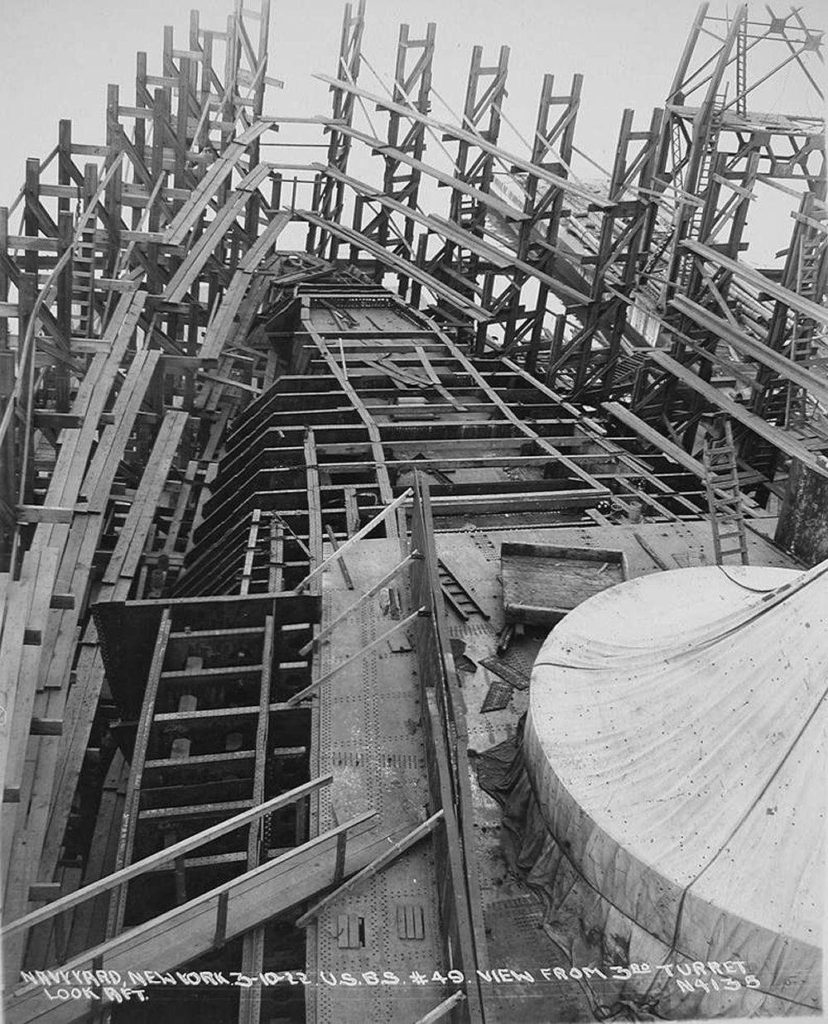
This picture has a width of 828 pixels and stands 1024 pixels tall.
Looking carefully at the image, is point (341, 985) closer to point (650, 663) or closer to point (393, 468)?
point (650, 663)

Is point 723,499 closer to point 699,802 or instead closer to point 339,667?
point 339,667

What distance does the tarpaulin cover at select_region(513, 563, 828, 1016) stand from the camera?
622cm

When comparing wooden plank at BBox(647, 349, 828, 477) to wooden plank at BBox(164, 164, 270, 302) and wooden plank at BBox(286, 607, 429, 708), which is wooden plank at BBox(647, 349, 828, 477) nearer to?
wooden plank at BBox(286, 607, 429, 708)

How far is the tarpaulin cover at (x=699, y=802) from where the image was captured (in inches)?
245

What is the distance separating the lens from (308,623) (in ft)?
34.6

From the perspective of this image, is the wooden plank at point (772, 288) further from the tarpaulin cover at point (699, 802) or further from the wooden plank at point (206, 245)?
the wooden plank at point (206, 245)

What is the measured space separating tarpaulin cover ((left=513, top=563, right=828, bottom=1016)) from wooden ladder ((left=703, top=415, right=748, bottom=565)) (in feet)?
10.8

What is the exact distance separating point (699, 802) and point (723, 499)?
311 inches

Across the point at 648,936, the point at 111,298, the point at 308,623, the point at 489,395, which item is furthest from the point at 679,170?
the point at 648,936

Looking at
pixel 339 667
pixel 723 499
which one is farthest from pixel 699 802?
pixel 723 499

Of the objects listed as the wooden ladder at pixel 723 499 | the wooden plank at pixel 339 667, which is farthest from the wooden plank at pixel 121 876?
the wooden ladder at pixel 723 499

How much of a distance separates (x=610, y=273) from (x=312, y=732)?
1215cm

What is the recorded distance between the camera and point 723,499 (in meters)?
13.9

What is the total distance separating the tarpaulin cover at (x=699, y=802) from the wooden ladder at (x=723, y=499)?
3.28 m
